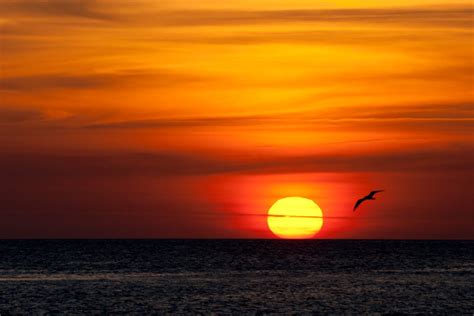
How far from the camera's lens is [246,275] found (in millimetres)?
121438

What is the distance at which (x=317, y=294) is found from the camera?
89.2 meters

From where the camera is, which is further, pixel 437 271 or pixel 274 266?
pixel 274 266

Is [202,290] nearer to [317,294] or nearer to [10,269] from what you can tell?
[317,294]

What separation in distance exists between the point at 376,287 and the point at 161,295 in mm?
23638

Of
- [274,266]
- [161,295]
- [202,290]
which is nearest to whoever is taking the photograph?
[161,295]

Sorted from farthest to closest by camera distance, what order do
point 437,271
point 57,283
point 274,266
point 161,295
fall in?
1. point 274,266
2. point 437,271
3. point 57,283
4. point 161,295

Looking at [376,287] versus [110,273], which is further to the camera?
[110,273]

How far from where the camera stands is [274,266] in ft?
489

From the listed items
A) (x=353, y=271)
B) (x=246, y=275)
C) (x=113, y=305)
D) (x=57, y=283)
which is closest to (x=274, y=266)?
(x=353, y=271)

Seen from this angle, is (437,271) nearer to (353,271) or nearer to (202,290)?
(353,271)

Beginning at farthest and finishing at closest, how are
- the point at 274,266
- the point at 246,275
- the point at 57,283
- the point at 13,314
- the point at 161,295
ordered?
the point at 274,266 < the point at 246,275 < the point at 57,283 < the point at 161,295 < the point at 13,314

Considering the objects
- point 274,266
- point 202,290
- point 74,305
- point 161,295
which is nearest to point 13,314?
point 74,305

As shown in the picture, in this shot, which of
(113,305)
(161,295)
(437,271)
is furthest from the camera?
(437,271)

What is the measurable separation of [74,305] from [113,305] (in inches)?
134
